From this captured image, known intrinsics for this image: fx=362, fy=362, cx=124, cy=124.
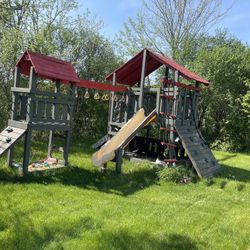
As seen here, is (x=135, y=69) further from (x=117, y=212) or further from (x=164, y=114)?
(x=117, y=212)

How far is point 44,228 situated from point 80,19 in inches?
625

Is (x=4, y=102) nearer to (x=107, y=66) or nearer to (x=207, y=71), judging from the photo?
(x=107, y=66)

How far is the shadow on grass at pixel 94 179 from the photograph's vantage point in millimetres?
8031

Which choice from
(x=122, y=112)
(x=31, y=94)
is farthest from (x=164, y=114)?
(x=31, y=94)

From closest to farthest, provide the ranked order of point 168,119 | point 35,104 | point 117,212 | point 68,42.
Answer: point 117,212 → point 35,104 → point 168,119 → point 68,42

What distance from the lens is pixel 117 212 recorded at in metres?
6.34

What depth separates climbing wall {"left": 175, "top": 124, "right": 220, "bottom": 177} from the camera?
10.2 meters

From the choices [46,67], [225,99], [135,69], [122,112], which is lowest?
[122,112]

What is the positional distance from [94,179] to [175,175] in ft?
7.04

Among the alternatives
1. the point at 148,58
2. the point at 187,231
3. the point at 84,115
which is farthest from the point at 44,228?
the point at 84,115

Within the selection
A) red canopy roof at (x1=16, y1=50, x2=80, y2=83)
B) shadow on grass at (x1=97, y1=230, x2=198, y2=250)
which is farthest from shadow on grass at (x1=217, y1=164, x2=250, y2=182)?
shadow on grass at (x1=97, y1=230, x2=198, y2=250)

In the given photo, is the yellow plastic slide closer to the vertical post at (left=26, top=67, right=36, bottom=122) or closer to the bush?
the bush

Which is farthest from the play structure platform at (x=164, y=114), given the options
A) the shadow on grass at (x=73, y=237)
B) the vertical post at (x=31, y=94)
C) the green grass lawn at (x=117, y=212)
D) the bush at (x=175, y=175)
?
the shadow on grass at (x=73, y=237)

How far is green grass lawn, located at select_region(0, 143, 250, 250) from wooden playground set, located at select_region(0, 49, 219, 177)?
0.75m
